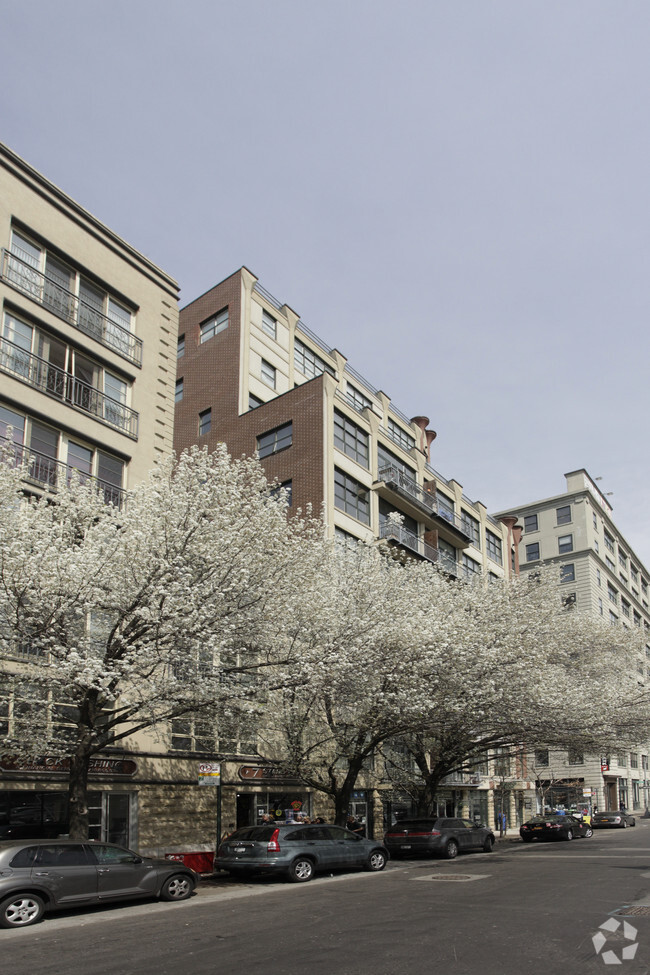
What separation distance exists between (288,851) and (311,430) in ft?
64.5

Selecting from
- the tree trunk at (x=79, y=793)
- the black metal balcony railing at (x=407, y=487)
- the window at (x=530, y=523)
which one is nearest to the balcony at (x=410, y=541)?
the black metal balcony railing at (x=407, y=487)

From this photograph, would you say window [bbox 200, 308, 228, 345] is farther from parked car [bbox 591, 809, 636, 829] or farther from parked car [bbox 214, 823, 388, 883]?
parked car [bbox 591, 809, 636, 829]

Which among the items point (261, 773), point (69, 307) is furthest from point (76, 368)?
point (261, 773)

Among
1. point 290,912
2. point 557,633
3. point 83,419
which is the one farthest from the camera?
point 557,633

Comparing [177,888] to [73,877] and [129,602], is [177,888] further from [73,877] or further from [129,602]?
[129,602]

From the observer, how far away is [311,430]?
3431 centimetres

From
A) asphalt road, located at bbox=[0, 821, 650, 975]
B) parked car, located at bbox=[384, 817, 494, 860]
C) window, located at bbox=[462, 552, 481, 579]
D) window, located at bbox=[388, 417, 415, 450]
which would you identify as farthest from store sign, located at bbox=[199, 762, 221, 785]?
window, located at bbox=[462, 552, 481, 579]

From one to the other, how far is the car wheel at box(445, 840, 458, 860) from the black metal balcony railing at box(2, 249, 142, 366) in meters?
17.4

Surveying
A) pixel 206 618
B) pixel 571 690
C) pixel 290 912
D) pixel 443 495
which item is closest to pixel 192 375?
pixel 443 495

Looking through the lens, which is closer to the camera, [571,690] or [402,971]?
[402,971]

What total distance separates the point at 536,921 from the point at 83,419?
16.6 metres

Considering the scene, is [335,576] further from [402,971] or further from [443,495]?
[443,495]

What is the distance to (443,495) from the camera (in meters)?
46.3

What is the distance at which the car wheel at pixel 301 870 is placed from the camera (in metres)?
17.6
